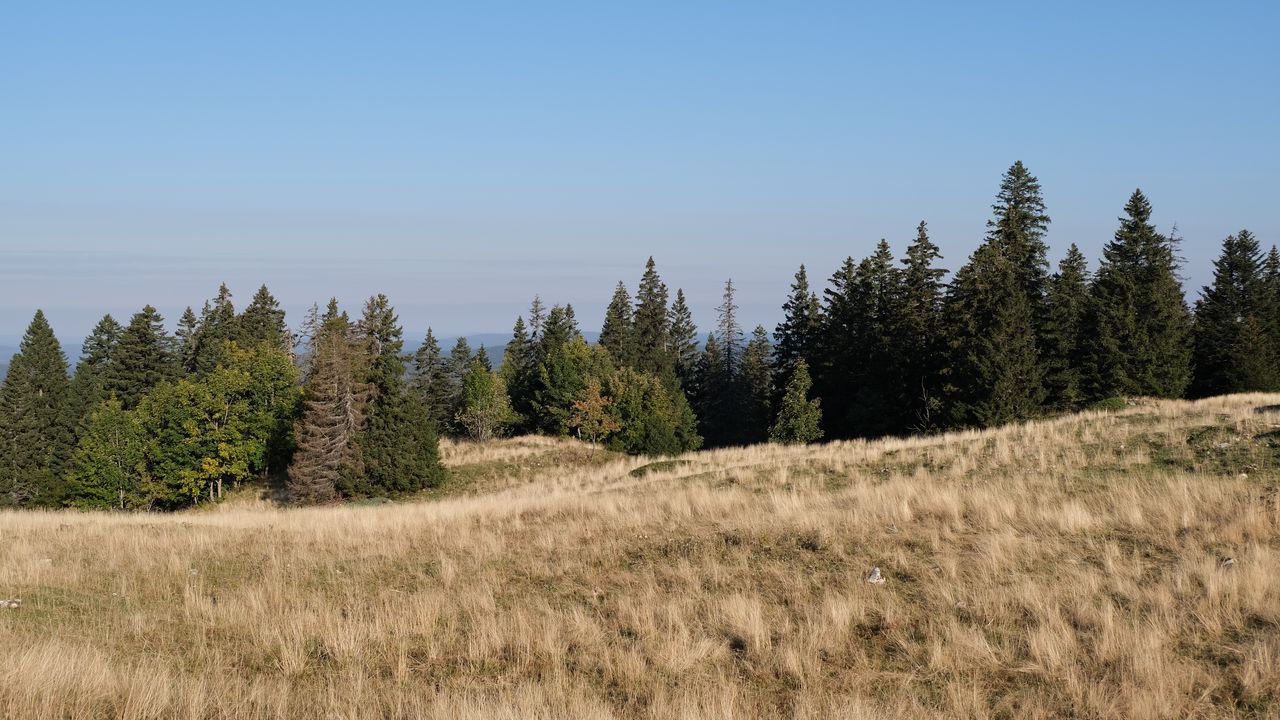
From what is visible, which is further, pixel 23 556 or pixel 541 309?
pixel 541 309

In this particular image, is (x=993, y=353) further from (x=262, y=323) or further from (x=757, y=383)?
(x=262, y=323)

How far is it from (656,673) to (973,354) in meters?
42.0

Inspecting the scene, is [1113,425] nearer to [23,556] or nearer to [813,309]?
[23,556]

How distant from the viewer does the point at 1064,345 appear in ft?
160

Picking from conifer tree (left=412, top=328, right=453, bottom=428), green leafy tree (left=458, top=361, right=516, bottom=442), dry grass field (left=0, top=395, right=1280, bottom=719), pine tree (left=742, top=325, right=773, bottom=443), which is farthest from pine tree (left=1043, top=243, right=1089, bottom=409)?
conifer tree (left=412, top=328, right=453, bottom=428)

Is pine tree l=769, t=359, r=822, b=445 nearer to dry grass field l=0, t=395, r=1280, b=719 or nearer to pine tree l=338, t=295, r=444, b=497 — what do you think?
pine tree l=338, t=295, r=444, b=497

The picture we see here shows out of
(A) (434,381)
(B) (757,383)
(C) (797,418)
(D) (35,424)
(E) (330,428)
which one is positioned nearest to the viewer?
(E) (330,428)

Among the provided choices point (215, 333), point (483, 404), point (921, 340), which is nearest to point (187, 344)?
point (215, 333)

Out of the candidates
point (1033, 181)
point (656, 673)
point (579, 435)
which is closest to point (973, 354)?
point (1033, 181)

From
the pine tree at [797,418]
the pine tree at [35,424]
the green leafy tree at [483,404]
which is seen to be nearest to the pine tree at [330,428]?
the green leafy tree at [483,404]

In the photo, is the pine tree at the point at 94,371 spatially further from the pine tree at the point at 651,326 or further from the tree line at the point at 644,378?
the pine tree at the point at 651,326

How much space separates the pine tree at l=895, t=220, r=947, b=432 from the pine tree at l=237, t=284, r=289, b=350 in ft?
192

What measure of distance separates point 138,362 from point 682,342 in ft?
202

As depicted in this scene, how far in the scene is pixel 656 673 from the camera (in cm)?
648
